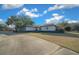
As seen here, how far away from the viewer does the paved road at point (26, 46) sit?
10.5 feet

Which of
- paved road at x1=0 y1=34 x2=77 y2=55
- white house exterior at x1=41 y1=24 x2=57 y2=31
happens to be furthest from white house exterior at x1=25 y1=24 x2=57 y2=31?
paved road at x1=0 y1=34 x2=77 y2=55

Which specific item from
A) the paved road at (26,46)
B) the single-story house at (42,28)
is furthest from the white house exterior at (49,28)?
the paved road at (26,46)

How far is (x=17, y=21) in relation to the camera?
10.8 feet

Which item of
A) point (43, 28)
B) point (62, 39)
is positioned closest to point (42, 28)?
point (43, 28)

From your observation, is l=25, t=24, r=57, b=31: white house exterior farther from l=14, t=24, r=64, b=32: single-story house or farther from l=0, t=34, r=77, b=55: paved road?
l=0, t=34, r=77, b=55: paved road

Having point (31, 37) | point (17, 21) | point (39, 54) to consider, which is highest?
point (17, 21)

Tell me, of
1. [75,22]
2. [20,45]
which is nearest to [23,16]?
[20,45]

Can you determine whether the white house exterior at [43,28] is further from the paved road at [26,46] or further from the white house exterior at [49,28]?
the paved road at [26,46]

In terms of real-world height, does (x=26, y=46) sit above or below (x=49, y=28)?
below

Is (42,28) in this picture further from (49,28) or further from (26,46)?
(26,46)

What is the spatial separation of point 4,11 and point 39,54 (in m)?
0.67

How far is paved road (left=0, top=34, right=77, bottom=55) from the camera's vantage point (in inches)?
126

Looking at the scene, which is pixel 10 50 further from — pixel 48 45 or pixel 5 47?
pixel 48 45

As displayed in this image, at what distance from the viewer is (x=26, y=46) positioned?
3.23m
